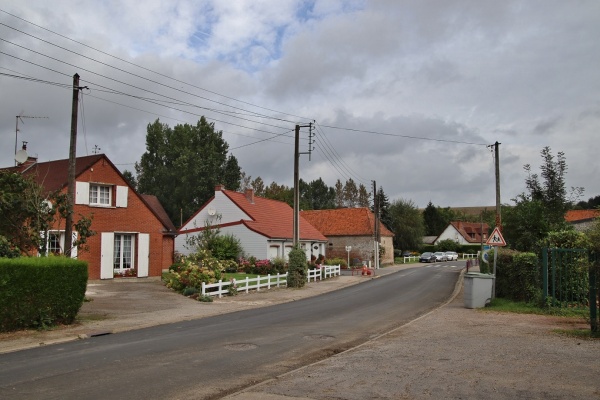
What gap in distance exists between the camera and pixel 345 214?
211ft

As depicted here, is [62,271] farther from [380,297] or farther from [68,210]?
[380,297]

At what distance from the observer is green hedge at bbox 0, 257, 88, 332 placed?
12797 millimetres

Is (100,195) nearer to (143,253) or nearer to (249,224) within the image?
(143,253)

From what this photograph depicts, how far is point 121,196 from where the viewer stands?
29.8m

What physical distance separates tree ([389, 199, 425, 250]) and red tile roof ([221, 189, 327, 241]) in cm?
3313

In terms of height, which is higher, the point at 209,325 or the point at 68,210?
the point at 68,210

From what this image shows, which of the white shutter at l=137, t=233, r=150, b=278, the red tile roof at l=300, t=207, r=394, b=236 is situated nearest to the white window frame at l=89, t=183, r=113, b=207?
the white shutter at l=137, t=233, r=150, b=278

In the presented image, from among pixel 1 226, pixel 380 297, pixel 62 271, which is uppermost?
pixel 1 226

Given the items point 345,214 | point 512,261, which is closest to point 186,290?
point 512,261

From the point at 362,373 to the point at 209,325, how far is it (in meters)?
7.38

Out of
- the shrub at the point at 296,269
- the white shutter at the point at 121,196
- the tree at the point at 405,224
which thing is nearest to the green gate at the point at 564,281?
the shrub at the point at 296,269

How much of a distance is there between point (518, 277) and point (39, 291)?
15508 mm

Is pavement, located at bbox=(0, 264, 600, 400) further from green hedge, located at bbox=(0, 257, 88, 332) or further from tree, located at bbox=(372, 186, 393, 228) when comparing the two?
tree, located at bbox=(372, 186, 393, 228)

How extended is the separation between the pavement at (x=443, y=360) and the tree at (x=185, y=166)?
4792 centimetres
